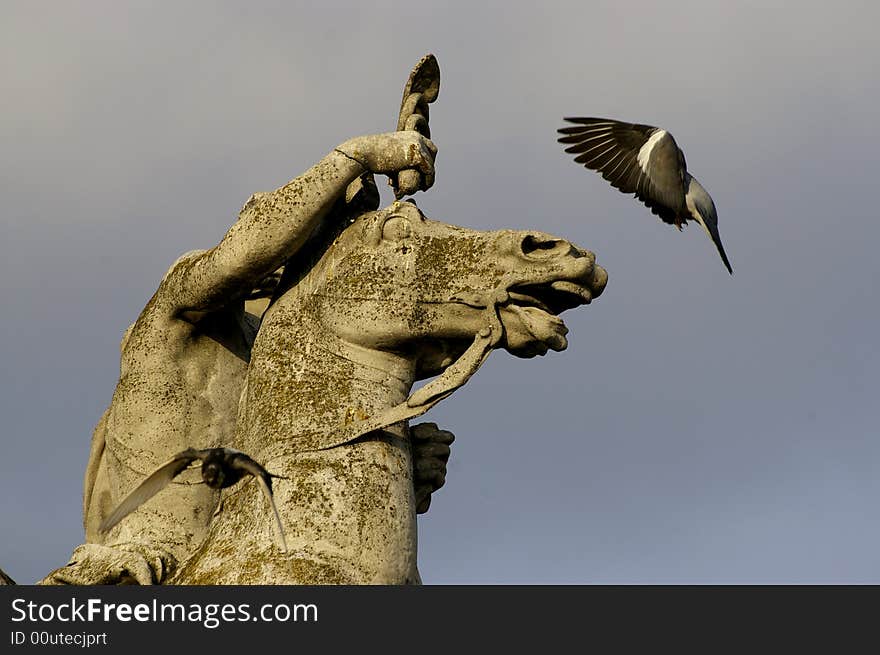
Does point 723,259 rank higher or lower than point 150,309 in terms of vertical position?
higher

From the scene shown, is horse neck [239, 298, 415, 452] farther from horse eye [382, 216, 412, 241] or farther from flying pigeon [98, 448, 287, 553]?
flying pigeon [98, 448, 287, 553]

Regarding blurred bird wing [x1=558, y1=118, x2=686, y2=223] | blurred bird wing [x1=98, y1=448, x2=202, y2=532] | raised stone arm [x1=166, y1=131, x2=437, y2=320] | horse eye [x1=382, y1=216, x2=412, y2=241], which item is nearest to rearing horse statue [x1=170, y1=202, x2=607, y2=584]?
horse eye [x1=382, y1=216, x2=412, y2=241]

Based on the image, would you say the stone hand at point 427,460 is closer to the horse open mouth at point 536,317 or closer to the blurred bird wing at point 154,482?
the horse open mouth at point 536,317

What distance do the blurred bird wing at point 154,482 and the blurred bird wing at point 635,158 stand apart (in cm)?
582

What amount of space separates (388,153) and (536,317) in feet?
5.00

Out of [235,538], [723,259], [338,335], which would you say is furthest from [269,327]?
[723,259]

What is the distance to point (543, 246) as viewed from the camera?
14328mm

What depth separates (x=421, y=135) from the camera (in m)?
14.8

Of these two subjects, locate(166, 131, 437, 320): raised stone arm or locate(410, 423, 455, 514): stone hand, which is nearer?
locate(166, 131, 437, 320): raised stone arm

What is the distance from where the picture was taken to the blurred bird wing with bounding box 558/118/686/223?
17750mm

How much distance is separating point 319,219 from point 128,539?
252cm

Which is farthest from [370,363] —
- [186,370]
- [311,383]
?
[186,370]

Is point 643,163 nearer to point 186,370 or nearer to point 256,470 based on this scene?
point 186,370
